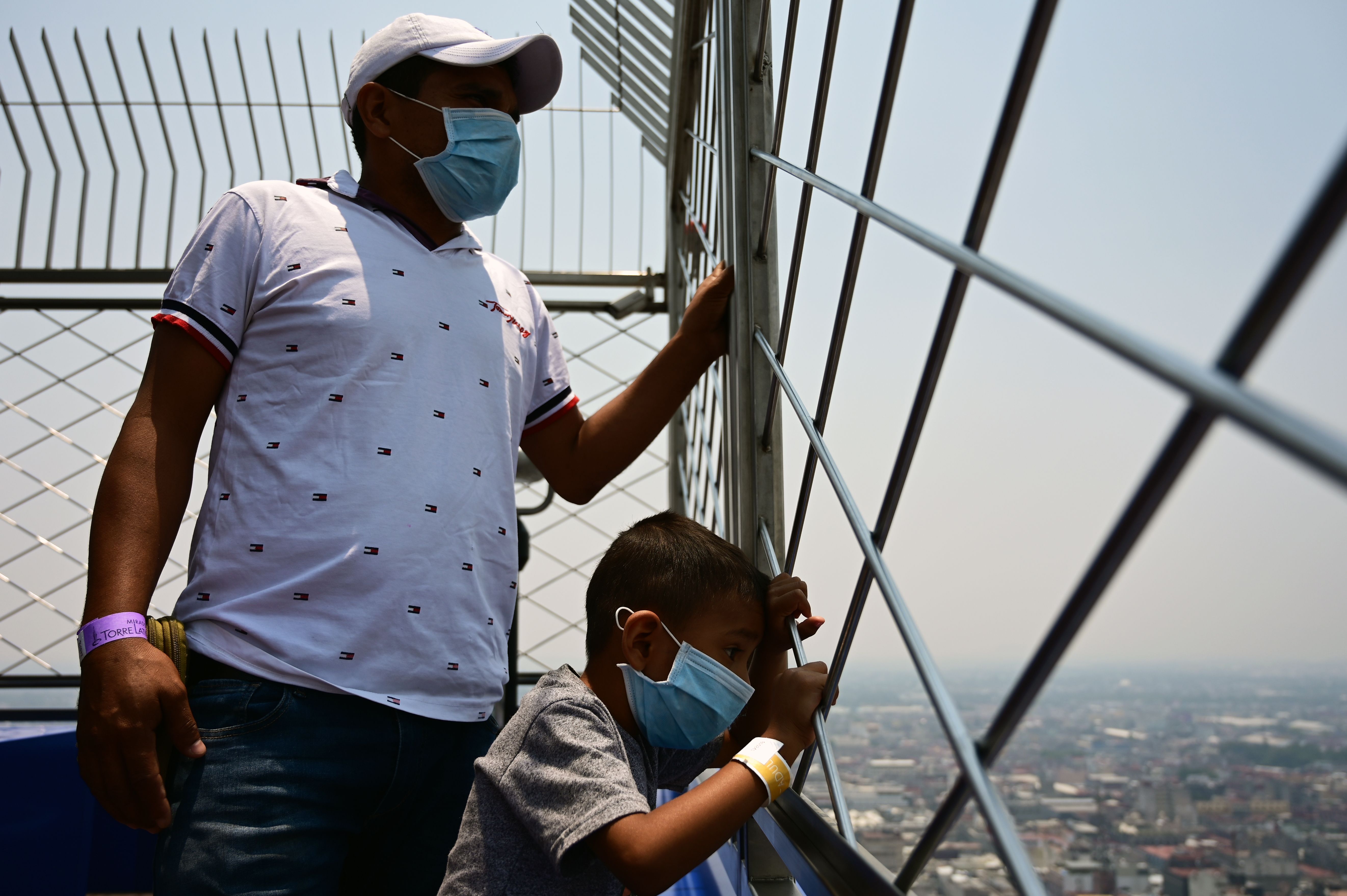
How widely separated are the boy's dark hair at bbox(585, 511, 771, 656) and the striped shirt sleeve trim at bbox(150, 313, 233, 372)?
53 cm

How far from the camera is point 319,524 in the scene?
101cm

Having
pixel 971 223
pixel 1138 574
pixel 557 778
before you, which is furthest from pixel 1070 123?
pixel 557 778

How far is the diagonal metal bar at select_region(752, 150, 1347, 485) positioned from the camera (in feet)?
0.96

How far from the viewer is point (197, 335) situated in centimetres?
102

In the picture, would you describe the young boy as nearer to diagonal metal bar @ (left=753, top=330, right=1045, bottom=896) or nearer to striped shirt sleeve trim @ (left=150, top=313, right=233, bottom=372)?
diagonal metal bar @ (left=753, top=330, right=1045, bottom=896)

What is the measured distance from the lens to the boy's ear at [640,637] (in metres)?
1.08

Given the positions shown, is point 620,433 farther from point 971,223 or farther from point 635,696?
point 971,223

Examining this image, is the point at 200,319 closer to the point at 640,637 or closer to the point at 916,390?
the point at 640,637

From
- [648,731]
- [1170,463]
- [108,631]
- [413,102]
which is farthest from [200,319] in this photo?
[1170,463]

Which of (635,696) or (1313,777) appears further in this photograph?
(635,696)

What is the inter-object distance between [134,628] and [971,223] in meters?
0.86

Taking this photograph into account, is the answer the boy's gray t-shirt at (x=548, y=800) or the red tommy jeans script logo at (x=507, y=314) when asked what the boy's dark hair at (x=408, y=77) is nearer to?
the red tommy jeans script logo at (x=507, y=314)

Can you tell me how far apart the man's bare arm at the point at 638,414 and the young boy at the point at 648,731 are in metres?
0.19

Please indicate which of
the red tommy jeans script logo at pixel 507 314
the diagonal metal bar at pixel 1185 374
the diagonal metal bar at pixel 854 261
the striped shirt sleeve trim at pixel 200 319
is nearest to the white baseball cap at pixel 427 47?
the red tommy jeans script logo at pixel 507 314
